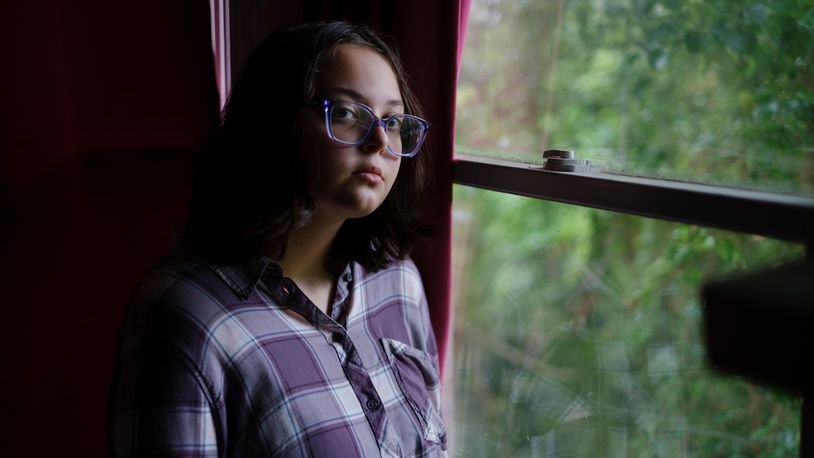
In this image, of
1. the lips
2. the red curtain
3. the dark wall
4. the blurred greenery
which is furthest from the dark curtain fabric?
the dark wall

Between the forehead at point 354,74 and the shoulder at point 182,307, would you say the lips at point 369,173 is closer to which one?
the forehead at point 354,74

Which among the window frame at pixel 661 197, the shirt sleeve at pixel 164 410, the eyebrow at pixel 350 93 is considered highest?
the eyebrow at pixel 350 93

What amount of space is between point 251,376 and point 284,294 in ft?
0.53

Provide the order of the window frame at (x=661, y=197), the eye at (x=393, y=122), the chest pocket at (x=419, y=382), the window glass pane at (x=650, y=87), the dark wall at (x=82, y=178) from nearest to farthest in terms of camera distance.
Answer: the window frame at (x=661, y=197)
the window glass pane at (x=650, y=87)
the eye at (x=393, y=122)
the chest pocket at (x=419, y=382)
the dark wall at (x=82, y=178)

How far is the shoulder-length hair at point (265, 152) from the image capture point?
1.16 meters

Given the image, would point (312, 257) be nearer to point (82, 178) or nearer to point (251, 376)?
point (251, 376)

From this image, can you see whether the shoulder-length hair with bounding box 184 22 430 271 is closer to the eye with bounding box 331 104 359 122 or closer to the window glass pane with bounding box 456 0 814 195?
the eye with bounding box 331 104 359 122

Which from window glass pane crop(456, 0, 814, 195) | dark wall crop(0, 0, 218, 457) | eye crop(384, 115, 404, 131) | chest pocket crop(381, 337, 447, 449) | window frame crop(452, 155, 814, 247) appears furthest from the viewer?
dark wall crop(0, 0, 218, 457)

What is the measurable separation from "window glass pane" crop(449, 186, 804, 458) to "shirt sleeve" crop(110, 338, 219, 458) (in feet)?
2.45

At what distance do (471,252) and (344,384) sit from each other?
0.72 m

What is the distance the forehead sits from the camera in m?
1.16

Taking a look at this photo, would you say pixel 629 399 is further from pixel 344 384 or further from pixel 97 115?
pixel 97 115

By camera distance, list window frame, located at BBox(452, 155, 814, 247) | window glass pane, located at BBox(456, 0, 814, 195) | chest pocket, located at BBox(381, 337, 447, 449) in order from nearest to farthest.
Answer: window frame, located at BBox(452, 155, 814, 247) → window glass pane, located at BBox(456, 0, 814, 195) → chest pocket, located at BBox(381, 337, 447, 449)

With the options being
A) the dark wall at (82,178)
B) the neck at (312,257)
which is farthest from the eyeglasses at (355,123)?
the dark wall at (82,178)
